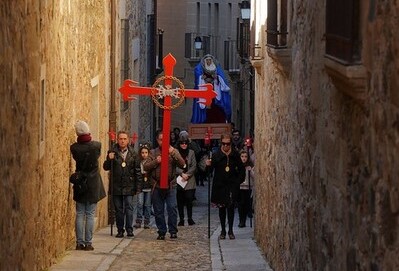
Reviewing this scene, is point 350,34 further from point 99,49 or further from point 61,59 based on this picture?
point 99,49

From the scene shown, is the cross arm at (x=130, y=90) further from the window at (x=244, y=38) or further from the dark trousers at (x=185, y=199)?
the window at (x=244, y=38)

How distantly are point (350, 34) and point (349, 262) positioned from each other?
131cm

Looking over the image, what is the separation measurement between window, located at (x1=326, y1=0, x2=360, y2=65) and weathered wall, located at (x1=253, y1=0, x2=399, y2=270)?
16 cm

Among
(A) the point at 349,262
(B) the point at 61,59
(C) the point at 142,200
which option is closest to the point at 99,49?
(C) the point at 142,200

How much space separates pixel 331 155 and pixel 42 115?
5.39 metres

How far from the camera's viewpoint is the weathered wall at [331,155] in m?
6.31

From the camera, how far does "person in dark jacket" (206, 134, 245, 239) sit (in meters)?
18.4

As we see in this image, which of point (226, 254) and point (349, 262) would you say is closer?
point (349, 262)

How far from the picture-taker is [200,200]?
1187 inches

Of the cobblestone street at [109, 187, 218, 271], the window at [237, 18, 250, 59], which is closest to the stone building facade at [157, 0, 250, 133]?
the window at [237, 18, 250, 59]

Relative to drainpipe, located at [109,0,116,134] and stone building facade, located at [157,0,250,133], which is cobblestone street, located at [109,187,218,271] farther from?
stone building facade, located at [157,0,250,133]

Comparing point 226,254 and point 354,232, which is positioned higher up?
point 354,232

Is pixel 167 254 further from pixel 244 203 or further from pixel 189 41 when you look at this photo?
pixel 189 41

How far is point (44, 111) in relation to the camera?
13.5 metres
